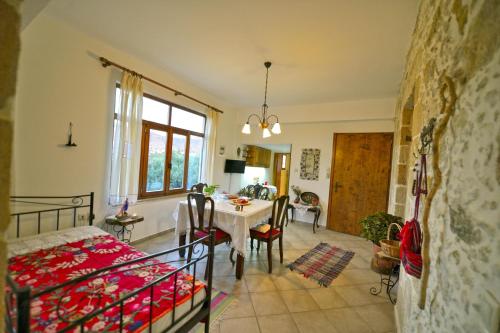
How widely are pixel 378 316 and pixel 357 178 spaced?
285cm

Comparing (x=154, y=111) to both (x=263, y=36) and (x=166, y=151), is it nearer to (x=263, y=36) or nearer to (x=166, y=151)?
(x=166, y=151)

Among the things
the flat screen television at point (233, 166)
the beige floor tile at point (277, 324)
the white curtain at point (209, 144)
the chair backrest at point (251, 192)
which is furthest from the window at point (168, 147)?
the beige floor tile at point (277, 324)

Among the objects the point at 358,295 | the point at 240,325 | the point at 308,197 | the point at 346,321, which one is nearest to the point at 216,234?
the point at 240,325

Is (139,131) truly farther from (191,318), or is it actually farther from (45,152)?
(191,318)

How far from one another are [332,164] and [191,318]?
4053mm

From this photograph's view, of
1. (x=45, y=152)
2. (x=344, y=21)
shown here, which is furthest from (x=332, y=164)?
(x=45, y=152)

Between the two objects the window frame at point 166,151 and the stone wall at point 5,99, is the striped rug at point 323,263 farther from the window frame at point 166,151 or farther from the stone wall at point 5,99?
the stone wall at point 5,99

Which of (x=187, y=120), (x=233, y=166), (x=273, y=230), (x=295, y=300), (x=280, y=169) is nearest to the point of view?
(x=295, y=300)

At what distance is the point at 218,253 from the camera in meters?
3.04

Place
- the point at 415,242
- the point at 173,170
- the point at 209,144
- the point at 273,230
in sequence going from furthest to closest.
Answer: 1. the point at 209,144
2. the point at 173,170
3. the point at 273,230
4. the point at 415,242

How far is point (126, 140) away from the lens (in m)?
2.90

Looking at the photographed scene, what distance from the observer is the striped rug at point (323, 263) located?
2607 mm

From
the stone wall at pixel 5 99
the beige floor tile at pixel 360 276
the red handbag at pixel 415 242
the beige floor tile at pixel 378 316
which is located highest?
the stone wall at pixel 5 99

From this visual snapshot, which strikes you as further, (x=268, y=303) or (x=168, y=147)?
(x=168, y=147)
